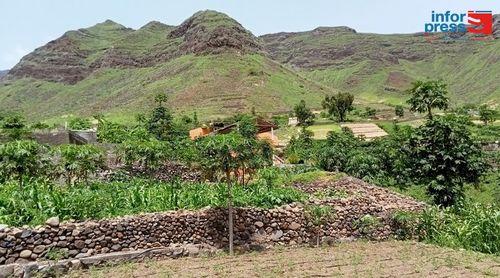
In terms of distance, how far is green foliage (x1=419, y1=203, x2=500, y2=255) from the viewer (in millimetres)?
13594

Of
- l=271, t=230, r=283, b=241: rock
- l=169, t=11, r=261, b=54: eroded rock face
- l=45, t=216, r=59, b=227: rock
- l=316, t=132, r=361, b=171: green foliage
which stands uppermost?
l=169, t=11, r=261, b=54: eroded rock face

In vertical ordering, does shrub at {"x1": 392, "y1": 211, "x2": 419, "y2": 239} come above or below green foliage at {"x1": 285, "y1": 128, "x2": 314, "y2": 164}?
above

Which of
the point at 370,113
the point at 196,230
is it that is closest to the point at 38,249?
the point at 196,230

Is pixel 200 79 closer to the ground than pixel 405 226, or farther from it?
farther from it

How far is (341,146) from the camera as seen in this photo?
56.7 m

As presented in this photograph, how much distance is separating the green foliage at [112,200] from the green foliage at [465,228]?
14.7 feet

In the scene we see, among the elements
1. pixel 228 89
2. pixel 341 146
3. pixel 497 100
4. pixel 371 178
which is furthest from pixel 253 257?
pixel 497 100

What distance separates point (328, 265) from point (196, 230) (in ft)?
14.2

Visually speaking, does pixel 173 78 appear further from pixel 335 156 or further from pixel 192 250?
pixel 192 250

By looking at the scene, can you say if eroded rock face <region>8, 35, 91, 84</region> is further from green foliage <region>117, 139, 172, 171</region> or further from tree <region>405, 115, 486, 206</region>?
tree <region>405, 115, 486, 206</region>

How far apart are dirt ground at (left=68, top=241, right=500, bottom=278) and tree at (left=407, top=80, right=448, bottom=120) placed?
17014mm

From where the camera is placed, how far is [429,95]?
28750 millimetres

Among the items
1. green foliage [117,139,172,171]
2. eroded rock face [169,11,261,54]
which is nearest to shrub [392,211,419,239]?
green foliage [117,139,172,171]

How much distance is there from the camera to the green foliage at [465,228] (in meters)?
13.6
